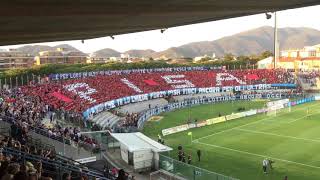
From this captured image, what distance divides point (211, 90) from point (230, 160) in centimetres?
4561

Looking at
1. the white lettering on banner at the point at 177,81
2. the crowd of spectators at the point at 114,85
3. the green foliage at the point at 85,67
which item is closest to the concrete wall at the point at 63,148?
the crowd of spectators at the point at 114,85

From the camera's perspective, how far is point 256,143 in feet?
119

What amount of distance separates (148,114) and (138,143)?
2419 centimetres

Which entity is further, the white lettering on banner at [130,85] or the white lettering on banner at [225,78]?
the white lettering on banner at [225,78]

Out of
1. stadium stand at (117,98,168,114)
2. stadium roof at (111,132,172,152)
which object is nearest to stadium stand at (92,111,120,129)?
stadium stand at (117,98,168,114)

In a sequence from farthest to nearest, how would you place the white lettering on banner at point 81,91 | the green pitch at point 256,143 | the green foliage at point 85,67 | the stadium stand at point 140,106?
the green foliage at point 85,67 → the stadium stand at point 140,106 → the white lettering on banner at point 81,91 → the green pitch at point 256,143

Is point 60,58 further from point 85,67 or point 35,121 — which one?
point 35,121

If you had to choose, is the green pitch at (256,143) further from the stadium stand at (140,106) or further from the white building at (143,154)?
the stadium stand at (140,106)

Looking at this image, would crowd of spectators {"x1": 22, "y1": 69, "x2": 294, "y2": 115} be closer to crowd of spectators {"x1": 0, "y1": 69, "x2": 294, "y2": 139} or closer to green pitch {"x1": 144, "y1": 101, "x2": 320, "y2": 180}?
crowd of spectators {"x1": 0, "y1": 69, "x2": 294, "y2": 139}

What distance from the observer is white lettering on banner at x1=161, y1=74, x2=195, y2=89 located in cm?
7525

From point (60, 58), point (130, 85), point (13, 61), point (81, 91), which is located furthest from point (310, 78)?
point (60, 58)

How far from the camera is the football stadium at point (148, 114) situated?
1018 centimetres

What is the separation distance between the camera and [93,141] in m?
29.2

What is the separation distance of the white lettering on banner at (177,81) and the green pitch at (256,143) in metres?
19.7
